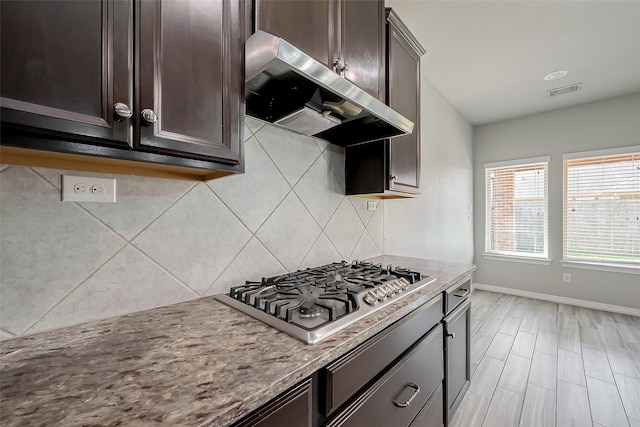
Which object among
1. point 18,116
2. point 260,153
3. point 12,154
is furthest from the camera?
point 260,153

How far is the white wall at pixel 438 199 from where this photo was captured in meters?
2.55

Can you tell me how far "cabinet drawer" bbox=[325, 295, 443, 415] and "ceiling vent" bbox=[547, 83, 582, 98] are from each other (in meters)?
3.67

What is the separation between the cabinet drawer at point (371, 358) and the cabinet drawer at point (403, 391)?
→ 41 millimetres

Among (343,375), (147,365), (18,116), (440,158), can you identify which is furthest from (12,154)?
(440,158)

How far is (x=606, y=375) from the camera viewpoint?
2.08 m

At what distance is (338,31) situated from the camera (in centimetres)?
125

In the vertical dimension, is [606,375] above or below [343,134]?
below

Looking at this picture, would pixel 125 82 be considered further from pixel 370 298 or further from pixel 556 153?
pixel 556 153

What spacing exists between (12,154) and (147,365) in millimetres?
620

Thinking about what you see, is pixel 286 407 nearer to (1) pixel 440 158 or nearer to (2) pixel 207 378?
(2) pixel 207 378

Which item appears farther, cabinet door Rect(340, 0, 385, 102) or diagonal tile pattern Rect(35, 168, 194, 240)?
cabinet door Rect(340, 0, 385, 102)

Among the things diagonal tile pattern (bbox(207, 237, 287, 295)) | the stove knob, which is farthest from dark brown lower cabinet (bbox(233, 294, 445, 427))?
diagonal tile pattern (bbox(207, 237, 287, 295))

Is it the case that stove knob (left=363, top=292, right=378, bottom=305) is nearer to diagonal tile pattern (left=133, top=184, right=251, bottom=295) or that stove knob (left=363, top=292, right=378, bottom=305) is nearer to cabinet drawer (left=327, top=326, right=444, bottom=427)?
cabinet drawer (left=327, top=326, right=444, bottom=427)

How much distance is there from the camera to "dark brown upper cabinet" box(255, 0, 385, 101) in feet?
3.34
